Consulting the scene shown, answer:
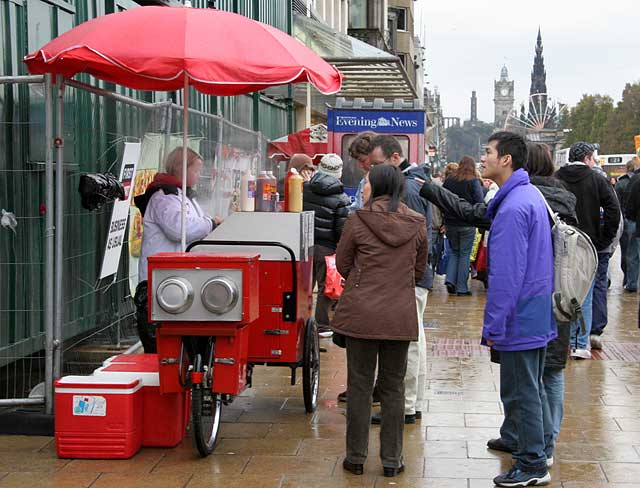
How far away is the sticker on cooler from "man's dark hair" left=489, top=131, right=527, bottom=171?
269cm

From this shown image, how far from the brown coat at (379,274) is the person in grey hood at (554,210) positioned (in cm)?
60

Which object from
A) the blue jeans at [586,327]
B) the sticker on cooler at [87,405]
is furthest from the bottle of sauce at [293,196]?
the blue jeans at [586,327]

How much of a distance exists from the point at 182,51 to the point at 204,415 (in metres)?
2.10

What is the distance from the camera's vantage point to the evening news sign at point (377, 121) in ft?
62.7

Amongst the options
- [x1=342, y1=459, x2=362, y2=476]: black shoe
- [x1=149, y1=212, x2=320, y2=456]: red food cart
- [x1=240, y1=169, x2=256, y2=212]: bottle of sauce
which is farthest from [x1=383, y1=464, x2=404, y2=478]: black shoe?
[x1=240, y1=169, x2=256, y2=212]: bottle of sauce

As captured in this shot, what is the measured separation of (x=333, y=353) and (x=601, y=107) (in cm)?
9554

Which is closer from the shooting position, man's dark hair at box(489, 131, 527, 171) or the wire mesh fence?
man's dark hair at box(489, 131, 527, 171)

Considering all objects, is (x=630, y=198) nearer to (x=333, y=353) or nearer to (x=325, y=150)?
(x=333, y=353)

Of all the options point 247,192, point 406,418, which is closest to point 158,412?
point 406,418

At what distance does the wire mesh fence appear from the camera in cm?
707

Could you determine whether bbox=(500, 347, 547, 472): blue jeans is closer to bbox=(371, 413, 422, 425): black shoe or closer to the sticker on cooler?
bbox=(371, 413, 422, 425): black shoe

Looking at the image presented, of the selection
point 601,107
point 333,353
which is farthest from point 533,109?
point 333,353

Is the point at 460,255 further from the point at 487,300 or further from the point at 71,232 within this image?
the point at 487,300

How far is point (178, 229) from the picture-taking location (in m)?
7.25
